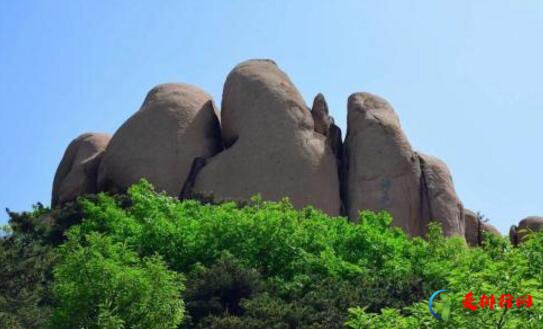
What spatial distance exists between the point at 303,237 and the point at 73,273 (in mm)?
9095

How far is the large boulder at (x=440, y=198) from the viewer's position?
A: 36344 millimetres

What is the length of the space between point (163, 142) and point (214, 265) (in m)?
10.6

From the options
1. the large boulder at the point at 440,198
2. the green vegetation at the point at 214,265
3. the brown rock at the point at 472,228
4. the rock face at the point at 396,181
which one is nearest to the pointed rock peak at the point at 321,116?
the rock face at the point at 396,181

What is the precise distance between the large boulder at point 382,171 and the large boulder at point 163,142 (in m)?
4.96

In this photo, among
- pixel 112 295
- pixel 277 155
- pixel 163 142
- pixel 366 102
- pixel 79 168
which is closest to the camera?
pixel 112 295

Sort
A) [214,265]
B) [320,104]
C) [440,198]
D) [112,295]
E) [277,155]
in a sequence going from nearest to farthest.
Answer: [112,295]
[214,265]
[277,155]
[440,198]
[320,104]

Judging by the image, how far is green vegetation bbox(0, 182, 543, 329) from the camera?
21.5 metres

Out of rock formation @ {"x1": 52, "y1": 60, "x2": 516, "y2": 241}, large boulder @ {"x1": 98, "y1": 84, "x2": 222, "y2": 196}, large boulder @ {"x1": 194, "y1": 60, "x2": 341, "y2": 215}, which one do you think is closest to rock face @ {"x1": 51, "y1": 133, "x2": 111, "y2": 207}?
rock formation @ {"x1": 52, "y1": 60, "x2": 516, "y2": 241}

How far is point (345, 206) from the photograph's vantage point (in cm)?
3697

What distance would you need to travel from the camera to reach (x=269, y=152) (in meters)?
36.0

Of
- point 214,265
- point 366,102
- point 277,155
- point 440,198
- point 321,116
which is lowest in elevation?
point 214,265

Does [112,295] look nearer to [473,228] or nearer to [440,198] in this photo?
[440,198]

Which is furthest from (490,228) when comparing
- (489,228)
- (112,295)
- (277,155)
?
(112,295)

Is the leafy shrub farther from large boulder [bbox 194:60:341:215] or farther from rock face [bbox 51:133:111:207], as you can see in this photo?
rock face [bbox 51:133:111:207]
